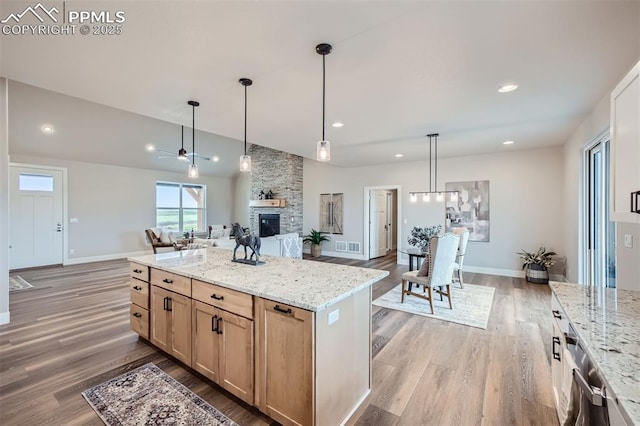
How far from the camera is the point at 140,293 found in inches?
112

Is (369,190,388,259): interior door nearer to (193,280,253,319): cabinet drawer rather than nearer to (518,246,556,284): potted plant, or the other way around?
(518,246,556,284): potted plant

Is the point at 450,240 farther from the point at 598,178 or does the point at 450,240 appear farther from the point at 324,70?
the point at 324,70

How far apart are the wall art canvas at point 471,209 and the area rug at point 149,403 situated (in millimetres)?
5773

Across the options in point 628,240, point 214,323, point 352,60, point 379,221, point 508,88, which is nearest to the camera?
point 214,323

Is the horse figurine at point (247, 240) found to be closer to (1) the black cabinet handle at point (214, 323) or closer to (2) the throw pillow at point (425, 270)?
(1) the black cabinet handle at point (214, 323)

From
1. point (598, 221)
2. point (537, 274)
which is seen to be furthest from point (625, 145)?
point (537, 274)

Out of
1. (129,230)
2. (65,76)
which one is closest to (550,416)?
(65,76)

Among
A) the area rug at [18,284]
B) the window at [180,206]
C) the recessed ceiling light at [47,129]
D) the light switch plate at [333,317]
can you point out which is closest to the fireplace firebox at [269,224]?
the window at [180,206]

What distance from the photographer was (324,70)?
2334 millimetres

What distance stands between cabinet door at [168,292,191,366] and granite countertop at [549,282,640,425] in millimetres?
2483

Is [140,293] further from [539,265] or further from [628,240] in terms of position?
[539,265]

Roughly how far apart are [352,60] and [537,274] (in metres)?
5.54

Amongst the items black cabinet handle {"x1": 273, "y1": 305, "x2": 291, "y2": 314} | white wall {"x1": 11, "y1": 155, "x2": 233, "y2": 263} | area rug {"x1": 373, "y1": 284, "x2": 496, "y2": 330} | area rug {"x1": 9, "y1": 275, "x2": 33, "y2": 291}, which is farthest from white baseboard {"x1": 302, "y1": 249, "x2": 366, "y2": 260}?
black cabinet handle {"x1": 273, "y1": 305, "x2": 291, "y2": 314}

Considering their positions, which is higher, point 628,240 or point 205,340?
point 628,240
